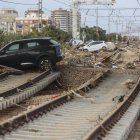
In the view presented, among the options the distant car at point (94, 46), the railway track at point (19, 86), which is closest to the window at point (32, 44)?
the railway track at point (19, 86)

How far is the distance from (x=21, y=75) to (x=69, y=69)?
412cm

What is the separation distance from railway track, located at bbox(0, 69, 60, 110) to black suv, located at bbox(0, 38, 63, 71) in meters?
1.32

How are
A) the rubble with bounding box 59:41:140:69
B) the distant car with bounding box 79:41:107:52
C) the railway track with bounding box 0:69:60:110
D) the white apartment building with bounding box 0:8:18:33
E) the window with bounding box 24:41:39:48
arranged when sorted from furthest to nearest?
1. the white apartment building with bounding box 0:8:18:33
2. the distant car with bounding box 79:41:107:52
3. the rubble with bounding box 59:41:140:69
4. the window with bounding box 24:41:39:48
5. the railway track with bounding box 0:69:60:110

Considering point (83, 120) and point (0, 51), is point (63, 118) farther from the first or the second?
point (0, 51)

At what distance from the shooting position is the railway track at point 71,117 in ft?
34.0

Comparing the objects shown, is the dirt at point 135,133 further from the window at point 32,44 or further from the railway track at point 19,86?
the window at point 32,44

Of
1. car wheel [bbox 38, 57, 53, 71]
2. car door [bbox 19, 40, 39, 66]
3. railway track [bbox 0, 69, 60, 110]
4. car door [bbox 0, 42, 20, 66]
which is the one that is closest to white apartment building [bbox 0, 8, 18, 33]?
car door [bbox 19, 40, 39, 66]

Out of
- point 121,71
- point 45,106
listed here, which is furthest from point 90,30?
point 45,106

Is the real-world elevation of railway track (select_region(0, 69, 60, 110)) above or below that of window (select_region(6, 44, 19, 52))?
below

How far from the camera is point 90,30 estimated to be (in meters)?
148

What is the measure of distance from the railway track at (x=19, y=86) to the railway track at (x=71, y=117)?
192 centimetres

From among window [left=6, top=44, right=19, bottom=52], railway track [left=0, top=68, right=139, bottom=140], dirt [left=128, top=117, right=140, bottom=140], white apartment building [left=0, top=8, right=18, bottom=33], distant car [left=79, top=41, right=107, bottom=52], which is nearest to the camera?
railway track [left=0, top=68, right=139, bottom=140]

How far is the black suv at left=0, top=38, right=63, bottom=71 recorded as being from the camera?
2900 cm

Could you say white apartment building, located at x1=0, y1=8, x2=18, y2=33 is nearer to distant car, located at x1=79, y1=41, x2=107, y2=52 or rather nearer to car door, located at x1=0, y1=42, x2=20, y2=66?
distant car, located at x1=79, y1=41, x2=107, y2=52
